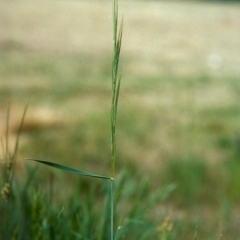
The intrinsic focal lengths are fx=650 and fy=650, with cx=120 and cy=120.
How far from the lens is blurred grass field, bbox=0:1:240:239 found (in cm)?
316

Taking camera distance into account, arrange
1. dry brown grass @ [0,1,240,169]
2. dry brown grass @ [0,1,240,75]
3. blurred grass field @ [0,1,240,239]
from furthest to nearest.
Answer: dry brown grass @ [0,1,240,75] < dry brown grass @ [0,1,240,169] < blurred grass field @ [0,1,240,239]

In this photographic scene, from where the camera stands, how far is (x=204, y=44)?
22.6 feet

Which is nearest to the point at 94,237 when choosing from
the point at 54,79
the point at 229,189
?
the point at 229,189

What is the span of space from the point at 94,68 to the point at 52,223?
5.05 metres

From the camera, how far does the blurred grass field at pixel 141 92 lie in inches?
124

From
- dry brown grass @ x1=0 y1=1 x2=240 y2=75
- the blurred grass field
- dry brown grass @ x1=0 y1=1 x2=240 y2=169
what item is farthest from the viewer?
dry brown grass @ x1=0 y1=1 x2=240 y2=75

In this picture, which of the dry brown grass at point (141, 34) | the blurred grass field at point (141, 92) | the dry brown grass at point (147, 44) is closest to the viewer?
the blurred grass field at point (141, 92)

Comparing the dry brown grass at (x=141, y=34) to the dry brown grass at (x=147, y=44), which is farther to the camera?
the dry brown grass at (x=141, y=34)

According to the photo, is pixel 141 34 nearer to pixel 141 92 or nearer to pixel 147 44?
pixel 147 44

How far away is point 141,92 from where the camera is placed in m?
5.12

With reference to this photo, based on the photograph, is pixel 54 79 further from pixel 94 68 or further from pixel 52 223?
pixel 52 223

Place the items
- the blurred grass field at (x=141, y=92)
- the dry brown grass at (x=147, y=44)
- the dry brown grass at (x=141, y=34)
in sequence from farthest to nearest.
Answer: the dry brown grass at (x=141, y=34) → the dry brown grass at (x=147, y=44) → the blurred grass field at (x=141, y=92)

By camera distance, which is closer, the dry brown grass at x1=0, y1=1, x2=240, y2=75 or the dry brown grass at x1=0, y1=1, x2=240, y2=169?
the dry brown grass at x1=0, y1=1, x2=240, y2=169

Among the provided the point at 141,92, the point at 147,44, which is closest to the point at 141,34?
the point at 147,44
